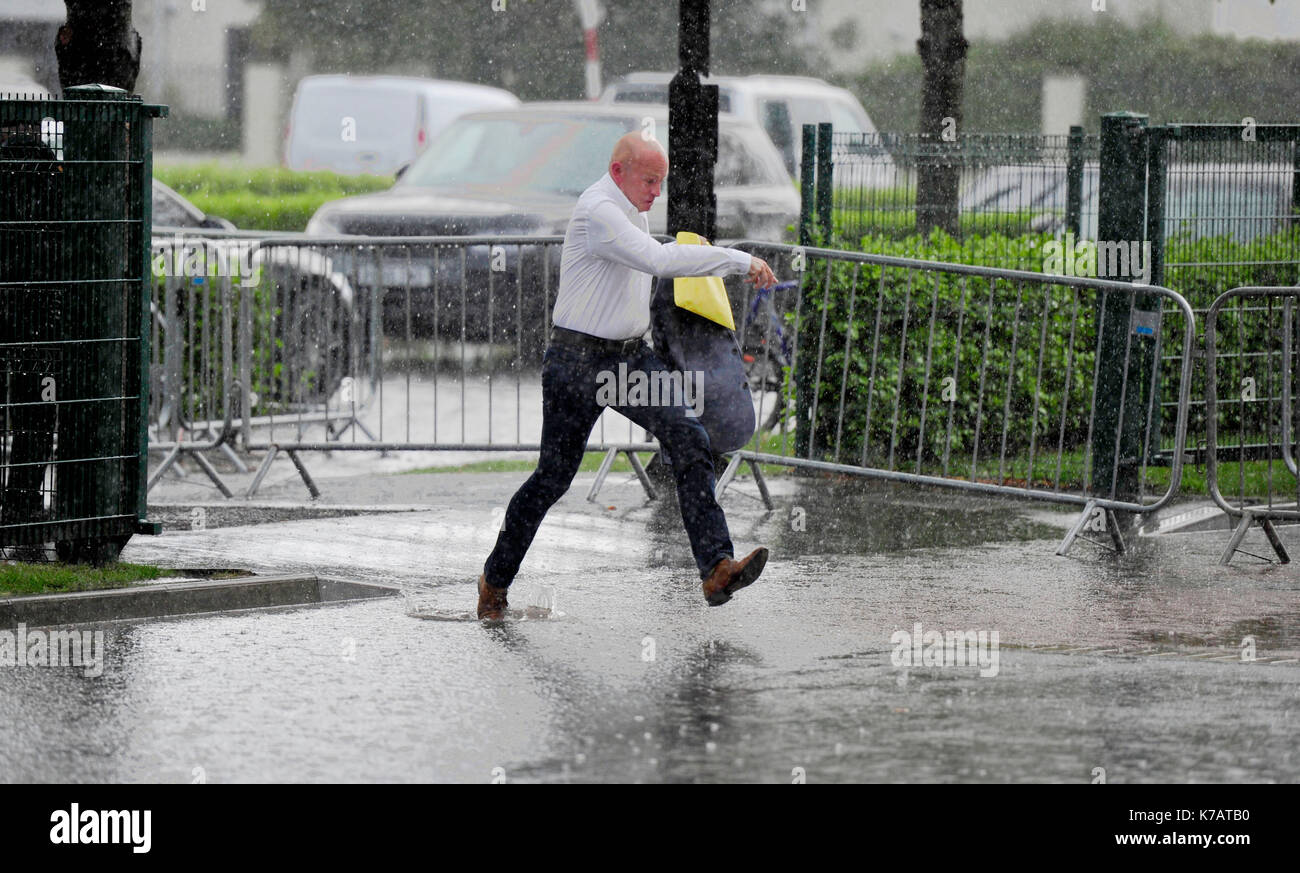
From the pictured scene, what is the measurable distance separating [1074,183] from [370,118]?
20.9 metres

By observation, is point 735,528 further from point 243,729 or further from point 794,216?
point 794,216

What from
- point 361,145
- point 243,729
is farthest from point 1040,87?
point 243,729

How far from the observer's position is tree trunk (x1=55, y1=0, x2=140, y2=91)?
402 inches

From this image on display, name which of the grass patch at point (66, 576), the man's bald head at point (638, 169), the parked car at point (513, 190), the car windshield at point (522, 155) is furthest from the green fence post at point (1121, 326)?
the car windshield at point (522, 155)

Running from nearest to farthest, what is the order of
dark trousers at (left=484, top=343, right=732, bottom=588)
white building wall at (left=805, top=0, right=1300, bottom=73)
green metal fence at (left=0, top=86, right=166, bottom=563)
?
dark trousers at (left=484, top=343, right=732, bottom=588) < green metal fence at (left=0, top=86, right=166, bottom=563) < white building wall at (left=805, top=0, right=1300, bottom=73)

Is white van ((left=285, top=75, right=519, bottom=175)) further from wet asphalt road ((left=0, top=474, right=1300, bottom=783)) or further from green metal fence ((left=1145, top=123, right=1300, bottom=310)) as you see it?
wet asphalt road ((left=0, top=474, right=1300, bottom=783))

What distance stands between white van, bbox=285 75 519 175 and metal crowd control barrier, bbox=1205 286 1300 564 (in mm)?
21284

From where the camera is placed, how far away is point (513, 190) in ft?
63.2

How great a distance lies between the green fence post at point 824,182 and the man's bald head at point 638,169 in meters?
4.38

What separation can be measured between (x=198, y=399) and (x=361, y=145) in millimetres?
20634

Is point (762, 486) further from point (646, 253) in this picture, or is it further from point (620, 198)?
point (646, 253)

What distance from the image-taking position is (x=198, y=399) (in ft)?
42.6

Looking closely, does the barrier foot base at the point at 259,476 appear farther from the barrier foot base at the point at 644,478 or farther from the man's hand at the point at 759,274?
the man's hand at the point at 759,274

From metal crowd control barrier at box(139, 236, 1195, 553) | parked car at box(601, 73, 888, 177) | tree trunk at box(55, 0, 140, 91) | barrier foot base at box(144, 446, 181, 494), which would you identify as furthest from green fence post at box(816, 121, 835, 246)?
A: parked car at box(601, 73, 888, 177)
